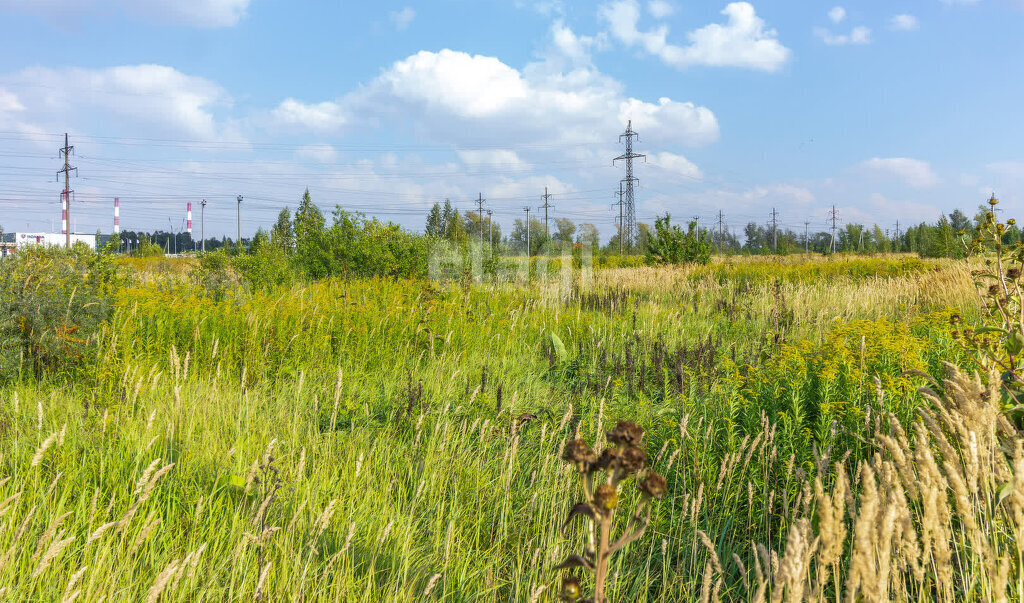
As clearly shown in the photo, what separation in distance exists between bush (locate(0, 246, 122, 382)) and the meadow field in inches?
3.7

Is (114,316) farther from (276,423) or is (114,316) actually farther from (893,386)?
(893,386)

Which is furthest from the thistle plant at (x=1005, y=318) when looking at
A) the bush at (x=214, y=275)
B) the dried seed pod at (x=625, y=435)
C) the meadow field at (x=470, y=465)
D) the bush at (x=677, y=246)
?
the bush at (x=677, y=246)

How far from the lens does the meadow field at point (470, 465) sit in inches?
59.4

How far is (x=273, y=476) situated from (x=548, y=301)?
7608 millimetres

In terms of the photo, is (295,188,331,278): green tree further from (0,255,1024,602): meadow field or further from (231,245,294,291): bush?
(0,255,1024,602): meadow field

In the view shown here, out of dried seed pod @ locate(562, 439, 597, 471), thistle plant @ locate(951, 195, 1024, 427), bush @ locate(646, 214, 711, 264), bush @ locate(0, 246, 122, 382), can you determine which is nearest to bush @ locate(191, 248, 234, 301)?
bush @ locate(0, 246, 122, 382)

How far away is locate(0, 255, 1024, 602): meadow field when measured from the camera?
1.51 metres

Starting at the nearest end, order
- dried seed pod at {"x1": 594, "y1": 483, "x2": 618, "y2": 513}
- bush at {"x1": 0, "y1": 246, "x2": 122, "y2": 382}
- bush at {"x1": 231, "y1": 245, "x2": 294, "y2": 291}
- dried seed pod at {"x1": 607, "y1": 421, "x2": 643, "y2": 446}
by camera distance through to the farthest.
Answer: dried seed pod at {"x1": 594, "y1": 483, "x2": 618, "y2": 513} → dried seed pod at {"x1": 607, "y1": 421, "x2": 643, "y2": 446} → bush at {"x1": 0, "y1": 246, "x2": 122, "y2": 382} → bush at {"x1": 231, "y1": 245, "x2": 294, "y2": 291}

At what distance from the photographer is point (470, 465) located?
9.76 feet

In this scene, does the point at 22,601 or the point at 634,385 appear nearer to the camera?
the point at 22,601

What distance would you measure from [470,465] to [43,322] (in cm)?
385

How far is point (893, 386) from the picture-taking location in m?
3.27

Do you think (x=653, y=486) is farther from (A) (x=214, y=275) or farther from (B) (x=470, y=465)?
(A) (x=214, y=275)

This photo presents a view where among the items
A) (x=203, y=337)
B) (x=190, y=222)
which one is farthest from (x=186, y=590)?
(x=190, y=222)
